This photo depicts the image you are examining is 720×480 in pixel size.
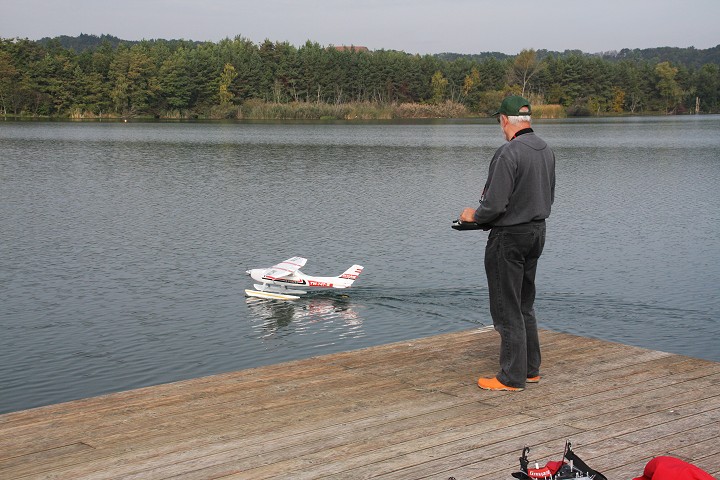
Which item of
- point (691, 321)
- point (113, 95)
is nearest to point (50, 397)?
point (691, 321)

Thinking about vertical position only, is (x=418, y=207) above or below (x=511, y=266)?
Result: below

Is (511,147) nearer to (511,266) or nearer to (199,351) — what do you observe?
(511,266)

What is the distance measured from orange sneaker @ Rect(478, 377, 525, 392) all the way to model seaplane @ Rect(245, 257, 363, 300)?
1002 cm

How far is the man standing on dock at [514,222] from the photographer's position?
6.36 metres

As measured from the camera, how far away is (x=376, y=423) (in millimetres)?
5672

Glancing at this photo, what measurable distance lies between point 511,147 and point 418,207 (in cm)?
2344

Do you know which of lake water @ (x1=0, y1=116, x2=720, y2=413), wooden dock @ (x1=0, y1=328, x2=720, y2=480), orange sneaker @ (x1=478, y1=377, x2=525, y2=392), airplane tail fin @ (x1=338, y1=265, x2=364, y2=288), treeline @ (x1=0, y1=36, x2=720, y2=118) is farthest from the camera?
treeline @ (x1=0, y1=36, x2=720, y2=118)

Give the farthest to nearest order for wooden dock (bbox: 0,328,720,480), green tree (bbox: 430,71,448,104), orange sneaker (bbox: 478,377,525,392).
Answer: green tree (bbox: 430,71,448,104) → orange sneaker (bbox: 478,377,525,392) → wooden dock (bbox: 0,328,720,480)

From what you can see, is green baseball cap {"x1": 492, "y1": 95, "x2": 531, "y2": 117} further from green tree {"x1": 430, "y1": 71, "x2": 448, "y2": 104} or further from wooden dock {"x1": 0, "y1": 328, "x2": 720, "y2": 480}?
green tree {"x1": 430, "y1": 71, "x2": 448, "y2": 104}

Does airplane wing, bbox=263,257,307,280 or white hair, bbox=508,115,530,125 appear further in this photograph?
airplane wing, bbox=263,257,307,280

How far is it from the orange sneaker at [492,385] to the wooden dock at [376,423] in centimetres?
Answer: 8

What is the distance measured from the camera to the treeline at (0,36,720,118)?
4242 inches

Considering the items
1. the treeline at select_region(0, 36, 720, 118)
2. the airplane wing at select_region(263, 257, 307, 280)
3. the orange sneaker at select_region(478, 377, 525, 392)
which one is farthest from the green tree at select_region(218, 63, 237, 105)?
the orange sneaker at select_region(478, 377, 525, 392)

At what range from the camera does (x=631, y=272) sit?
19203mm
